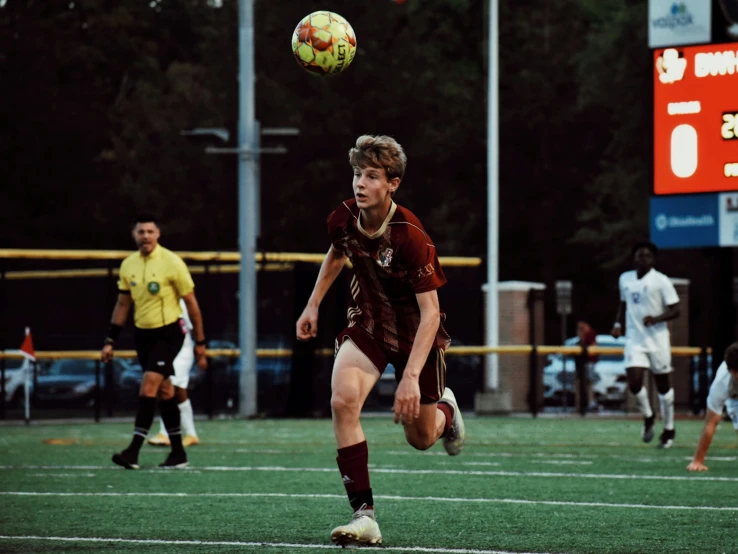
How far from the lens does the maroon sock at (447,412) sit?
8688mm

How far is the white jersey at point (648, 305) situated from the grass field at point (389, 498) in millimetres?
1108

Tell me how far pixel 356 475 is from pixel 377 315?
0.81 meters

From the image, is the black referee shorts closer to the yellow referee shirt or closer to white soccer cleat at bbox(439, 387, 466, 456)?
the yellow referee shirt

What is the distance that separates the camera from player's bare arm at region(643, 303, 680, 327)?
1662 centimetres

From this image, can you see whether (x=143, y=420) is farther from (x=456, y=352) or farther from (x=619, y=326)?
(x=456, y=352)

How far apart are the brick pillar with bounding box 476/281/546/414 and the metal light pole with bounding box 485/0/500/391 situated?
0.25m

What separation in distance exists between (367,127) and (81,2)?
32.9 ft

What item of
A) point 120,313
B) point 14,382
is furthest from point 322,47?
point 14,382

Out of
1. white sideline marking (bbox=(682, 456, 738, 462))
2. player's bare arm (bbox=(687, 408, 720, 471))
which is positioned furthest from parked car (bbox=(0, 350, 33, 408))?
player's bare arm (bbox=(687, 408, 720, 471))

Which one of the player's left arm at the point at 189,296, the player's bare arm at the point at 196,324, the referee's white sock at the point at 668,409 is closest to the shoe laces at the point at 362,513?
the player's left arm at the point at 189,296

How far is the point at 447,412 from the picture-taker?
28.6 ft

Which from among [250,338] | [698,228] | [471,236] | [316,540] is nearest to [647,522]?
[316,540]

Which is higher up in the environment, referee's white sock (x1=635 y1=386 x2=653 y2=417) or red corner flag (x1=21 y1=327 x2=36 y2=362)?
red corner flag (x1=21 y1=327 x2=36 y2=362)

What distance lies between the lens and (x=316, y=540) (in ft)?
26.5
